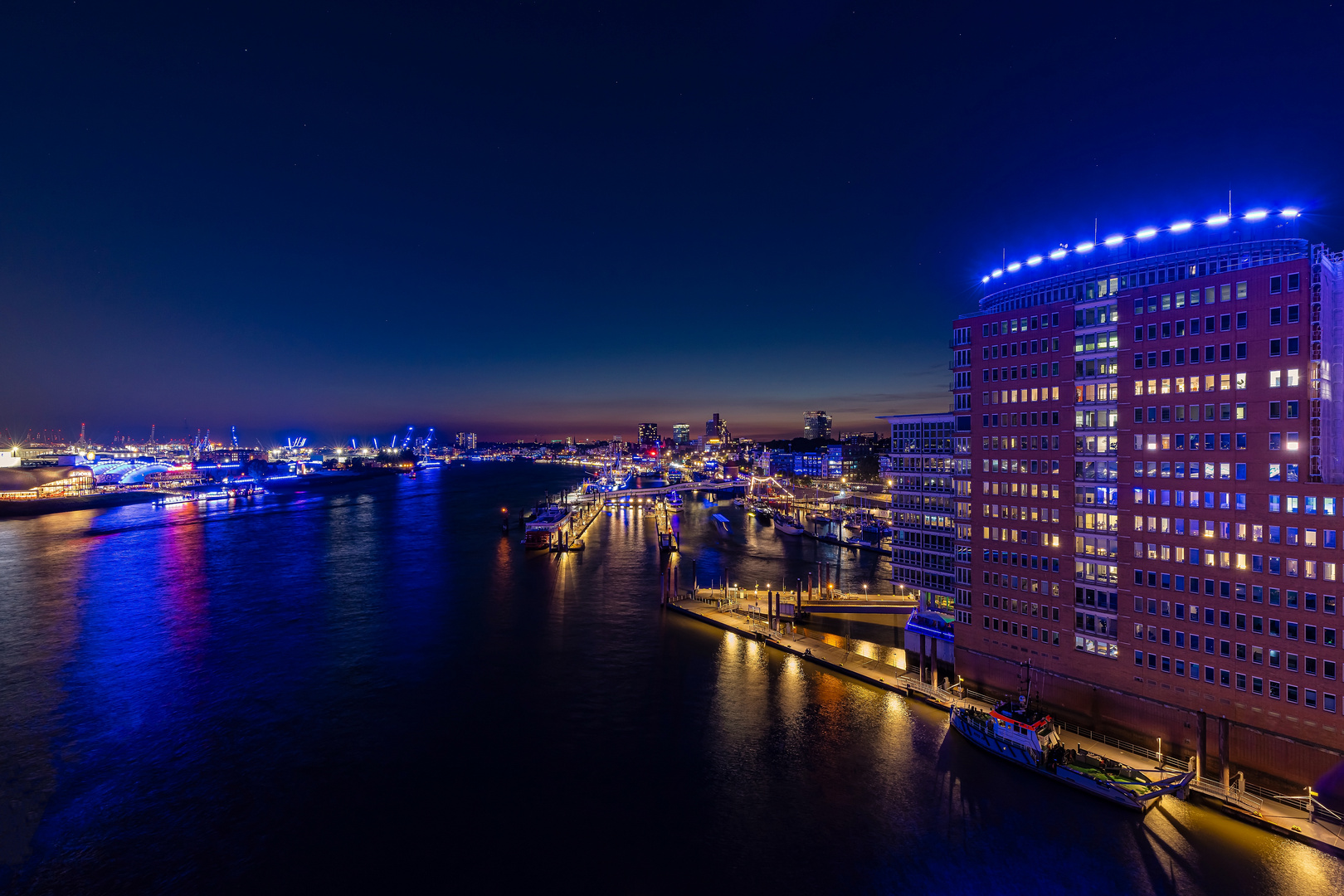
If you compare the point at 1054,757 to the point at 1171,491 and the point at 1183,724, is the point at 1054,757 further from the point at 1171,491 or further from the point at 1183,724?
the point at 1171,491

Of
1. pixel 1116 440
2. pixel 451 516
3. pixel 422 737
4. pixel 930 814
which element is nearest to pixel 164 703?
pixel 422 737

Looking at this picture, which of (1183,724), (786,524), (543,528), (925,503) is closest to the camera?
(1183,724)

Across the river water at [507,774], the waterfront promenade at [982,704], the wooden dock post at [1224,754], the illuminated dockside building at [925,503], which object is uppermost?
the illuminated dockside building at [925,503]

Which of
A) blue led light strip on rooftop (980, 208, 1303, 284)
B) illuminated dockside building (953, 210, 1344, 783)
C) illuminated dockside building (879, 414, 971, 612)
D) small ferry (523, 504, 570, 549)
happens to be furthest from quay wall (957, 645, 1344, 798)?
small ferry (523, 504, 570, 549)

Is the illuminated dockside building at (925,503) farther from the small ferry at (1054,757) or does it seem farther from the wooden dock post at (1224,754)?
the wooden dock post at (1224,754)

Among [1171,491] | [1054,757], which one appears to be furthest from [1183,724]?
[1171,491]

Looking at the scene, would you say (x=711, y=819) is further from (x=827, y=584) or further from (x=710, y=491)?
(x=710, y=491)

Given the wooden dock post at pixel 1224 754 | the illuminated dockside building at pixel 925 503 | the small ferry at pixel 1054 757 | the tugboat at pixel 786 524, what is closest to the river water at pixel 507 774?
the small ferry at pixel 1054 757
